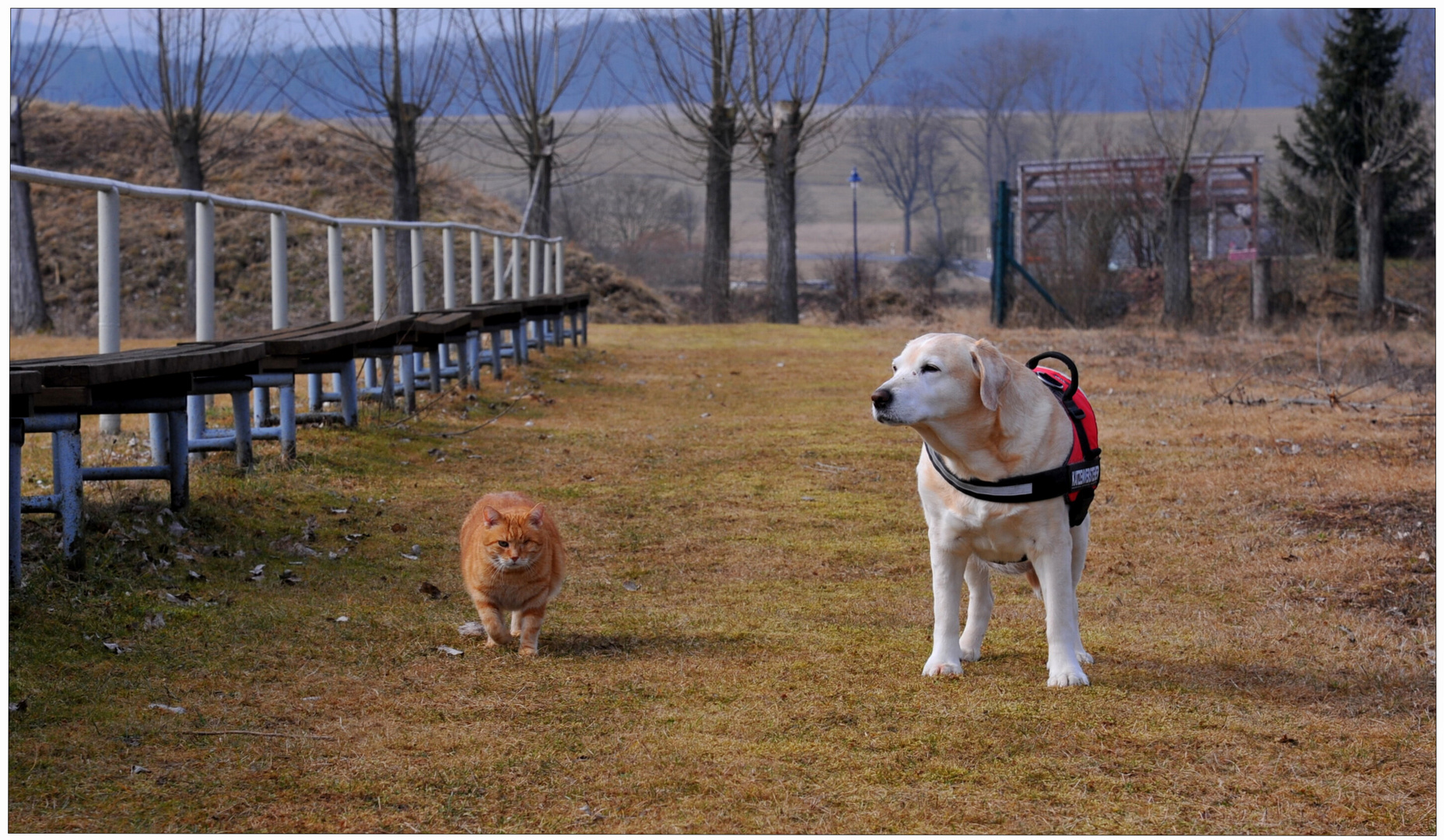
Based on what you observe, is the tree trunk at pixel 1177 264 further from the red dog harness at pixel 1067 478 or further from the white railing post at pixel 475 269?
the red dog harness at pixel 1067 478

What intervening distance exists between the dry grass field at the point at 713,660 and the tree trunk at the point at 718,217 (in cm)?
2082

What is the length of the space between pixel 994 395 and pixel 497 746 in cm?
191

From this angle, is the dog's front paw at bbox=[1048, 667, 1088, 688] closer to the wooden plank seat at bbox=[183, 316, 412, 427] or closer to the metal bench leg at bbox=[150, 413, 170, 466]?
the wooden plank seat at bbox=[183, 316, 412, 427]

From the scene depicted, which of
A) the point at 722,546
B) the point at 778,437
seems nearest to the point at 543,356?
the point at 778,437

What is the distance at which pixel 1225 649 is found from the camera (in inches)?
203

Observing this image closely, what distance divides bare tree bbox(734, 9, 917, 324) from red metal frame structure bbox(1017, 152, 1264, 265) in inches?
197

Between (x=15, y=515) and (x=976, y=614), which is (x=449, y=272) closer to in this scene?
(x=15, y=515)

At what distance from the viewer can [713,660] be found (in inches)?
191

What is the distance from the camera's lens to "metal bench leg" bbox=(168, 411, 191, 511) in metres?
6.21

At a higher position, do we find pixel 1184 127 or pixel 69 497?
pixel 1184 127

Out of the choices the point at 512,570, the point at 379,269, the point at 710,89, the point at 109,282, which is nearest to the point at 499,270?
the point at 379,269

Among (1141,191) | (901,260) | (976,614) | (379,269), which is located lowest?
(976,614)

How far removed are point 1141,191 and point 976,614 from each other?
25998 mm

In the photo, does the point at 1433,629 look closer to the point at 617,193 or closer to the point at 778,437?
the point at 778,437
